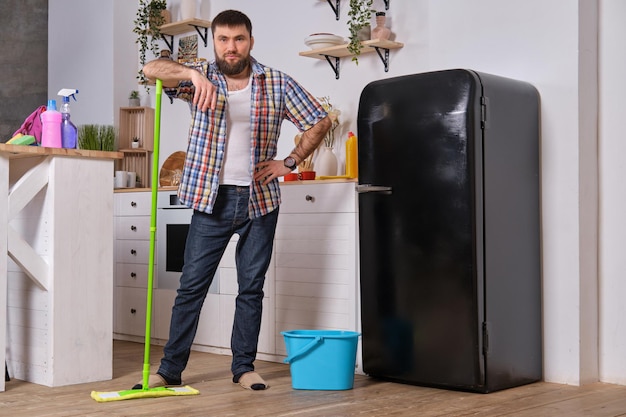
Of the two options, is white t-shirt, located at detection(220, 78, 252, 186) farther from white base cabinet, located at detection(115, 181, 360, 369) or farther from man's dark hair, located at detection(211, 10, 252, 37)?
white base cabinet, located at detection(115, 181, 360, 369)

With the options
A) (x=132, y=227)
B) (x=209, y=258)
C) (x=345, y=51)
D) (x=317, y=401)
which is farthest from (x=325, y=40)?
(x=317, y=401)

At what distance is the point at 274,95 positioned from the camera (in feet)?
11.8

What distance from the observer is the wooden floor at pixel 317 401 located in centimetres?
304

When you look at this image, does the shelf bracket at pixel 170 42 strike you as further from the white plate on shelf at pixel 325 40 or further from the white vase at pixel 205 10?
the white plate on shelf at pixel 325 40

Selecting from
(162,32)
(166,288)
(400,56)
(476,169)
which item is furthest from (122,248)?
(476,169)

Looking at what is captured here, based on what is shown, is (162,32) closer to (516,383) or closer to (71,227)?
(71,227)

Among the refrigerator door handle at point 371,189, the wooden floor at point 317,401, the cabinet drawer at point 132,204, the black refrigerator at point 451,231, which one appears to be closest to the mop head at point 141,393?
the wooden floor at point 317,401

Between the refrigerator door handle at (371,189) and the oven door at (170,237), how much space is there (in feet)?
4.54

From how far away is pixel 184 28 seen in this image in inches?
229

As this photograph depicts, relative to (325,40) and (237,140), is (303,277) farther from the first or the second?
(325,40)

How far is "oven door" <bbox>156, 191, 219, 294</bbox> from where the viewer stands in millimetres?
4895

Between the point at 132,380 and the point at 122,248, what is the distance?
1663 millimetres

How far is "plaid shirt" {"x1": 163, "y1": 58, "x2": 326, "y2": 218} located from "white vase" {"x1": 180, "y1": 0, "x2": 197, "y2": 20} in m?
2.21
